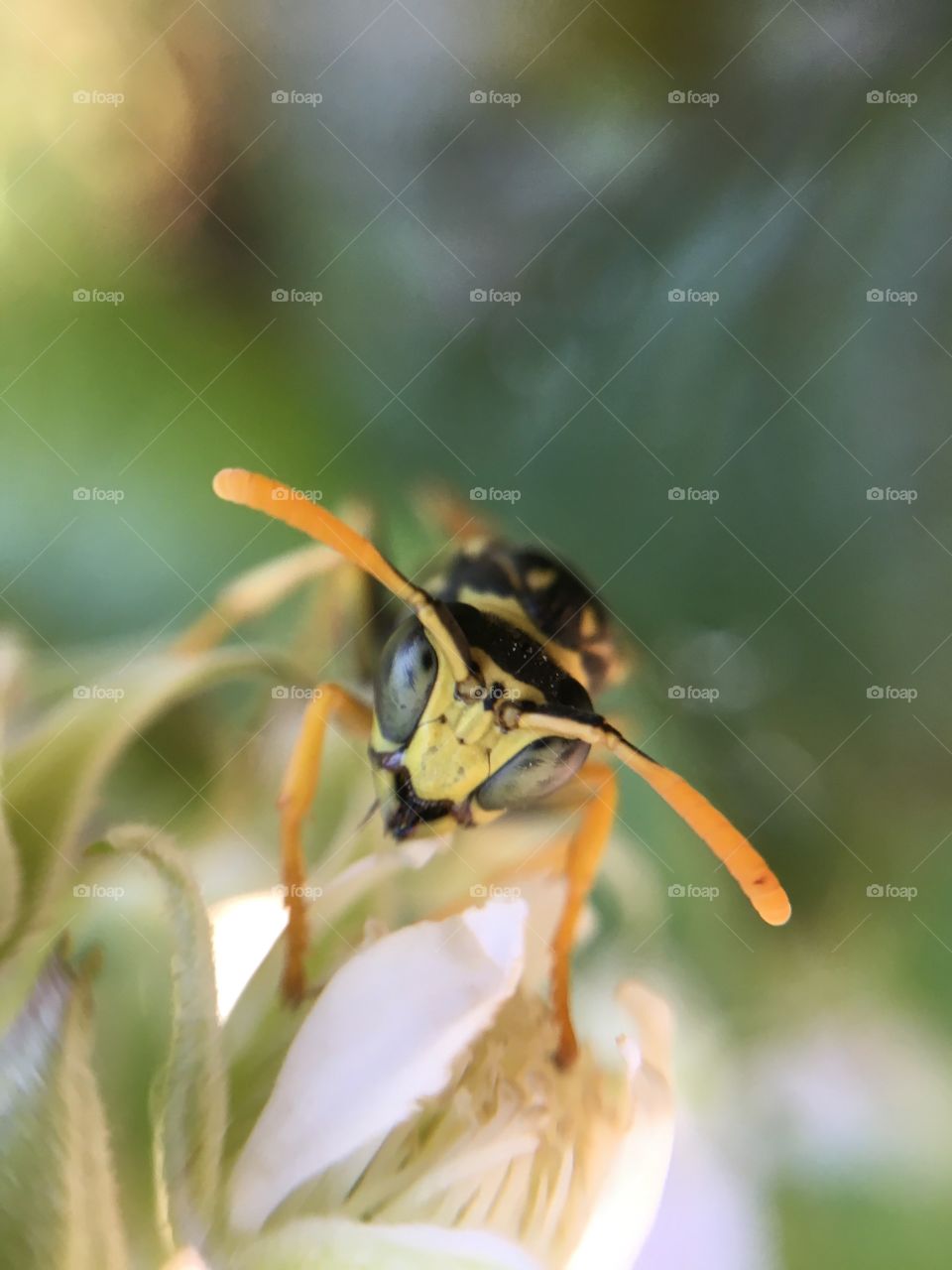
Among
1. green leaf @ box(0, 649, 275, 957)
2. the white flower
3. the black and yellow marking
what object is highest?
the black and yellow marking

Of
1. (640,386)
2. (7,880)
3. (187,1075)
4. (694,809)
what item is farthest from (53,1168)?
(640,386)

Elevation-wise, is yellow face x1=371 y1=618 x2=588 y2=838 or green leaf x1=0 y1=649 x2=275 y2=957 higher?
yellow face x1=371 y1=618 x2=588 y2=838

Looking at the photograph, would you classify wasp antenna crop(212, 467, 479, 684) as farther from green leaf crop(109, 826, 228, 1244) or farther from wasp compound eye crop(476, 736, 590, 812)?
green leaf crop(109, 826, 228, 1244)

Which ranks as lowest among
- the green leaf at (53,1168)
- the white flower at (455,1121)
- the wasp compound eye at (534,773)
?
the green leaf at (53,1168)

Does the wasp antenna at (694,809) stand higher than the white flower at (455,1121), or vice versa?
the wasp antenna at (694,809)

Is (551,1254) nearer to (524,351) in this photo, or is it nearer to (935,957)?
(935,957)

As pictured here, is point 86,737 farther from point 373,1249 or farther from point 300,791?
point 373,1249

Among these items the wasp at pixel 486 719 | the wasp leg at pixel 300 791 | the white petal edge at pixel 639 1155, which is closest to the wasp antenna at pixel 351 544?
the wasp at pixel 486 719

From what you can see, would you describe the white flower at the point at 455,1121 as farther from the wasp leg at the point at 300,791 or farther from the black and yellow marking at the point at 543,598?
the black and yellow marking at the point at 543,598

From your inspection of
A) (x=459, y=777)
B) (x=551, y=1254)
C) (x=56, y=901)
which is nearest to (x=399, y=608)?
(x=459, y=777)

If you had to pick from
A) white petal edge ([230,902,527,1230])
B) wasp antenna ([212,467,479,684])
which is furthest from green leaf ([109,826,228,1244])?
wasp antenna ([212,467,479,684])
